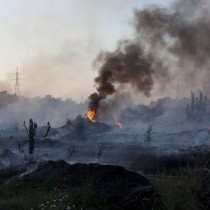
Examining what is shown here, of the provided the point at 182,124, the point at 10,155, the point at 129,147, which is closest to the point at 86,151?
the point at 129,147

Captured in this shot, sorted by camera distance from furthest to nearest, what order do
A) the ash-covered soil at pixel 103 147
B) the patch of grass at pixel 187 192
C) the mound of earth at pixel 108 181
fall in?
the ash-covered soil at pixel 103 147
the mound of earth at pixel 108 181
the patch of grass at pixel 187 192

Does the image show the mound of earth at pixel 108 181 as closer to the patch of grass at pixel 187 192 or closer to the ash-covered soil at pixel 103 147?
the patch of grass at pixel 187 192

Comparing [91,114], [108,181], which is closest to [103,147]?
[91,114]

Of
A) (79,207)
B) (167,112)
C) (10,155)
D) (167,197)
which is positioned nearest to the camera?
(167,197)

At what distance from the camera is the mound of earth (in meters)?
10.2

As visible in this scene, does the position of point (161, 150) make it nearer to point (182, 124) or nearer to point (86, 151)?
point (86, 151)

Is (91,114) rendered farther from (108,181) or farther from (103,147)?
(108,181)

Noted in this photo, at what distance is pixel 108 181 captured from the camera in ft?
40.9

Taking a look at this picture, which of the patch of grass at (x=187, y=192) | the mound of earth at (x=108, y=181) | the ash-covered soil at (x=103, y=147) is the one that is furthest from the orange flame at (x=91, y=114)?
the patch of grass at (x=187, y=192)

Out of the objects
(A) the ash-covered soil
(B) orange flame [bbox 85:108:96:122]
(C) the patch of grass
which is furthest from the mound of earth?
(B) orange flame [bbox 85:108:96:122]

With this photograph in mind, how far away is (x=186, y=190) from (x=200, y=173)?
838mm

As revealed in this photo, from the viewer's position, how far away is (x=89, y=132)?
241 ft

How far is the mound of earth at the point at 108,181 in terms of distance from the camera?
33.4ft

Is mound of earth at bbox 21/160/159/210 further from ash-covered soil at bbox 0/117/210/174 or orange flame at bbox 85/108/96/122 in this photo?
orange flame at bbox 85/108/96/122
